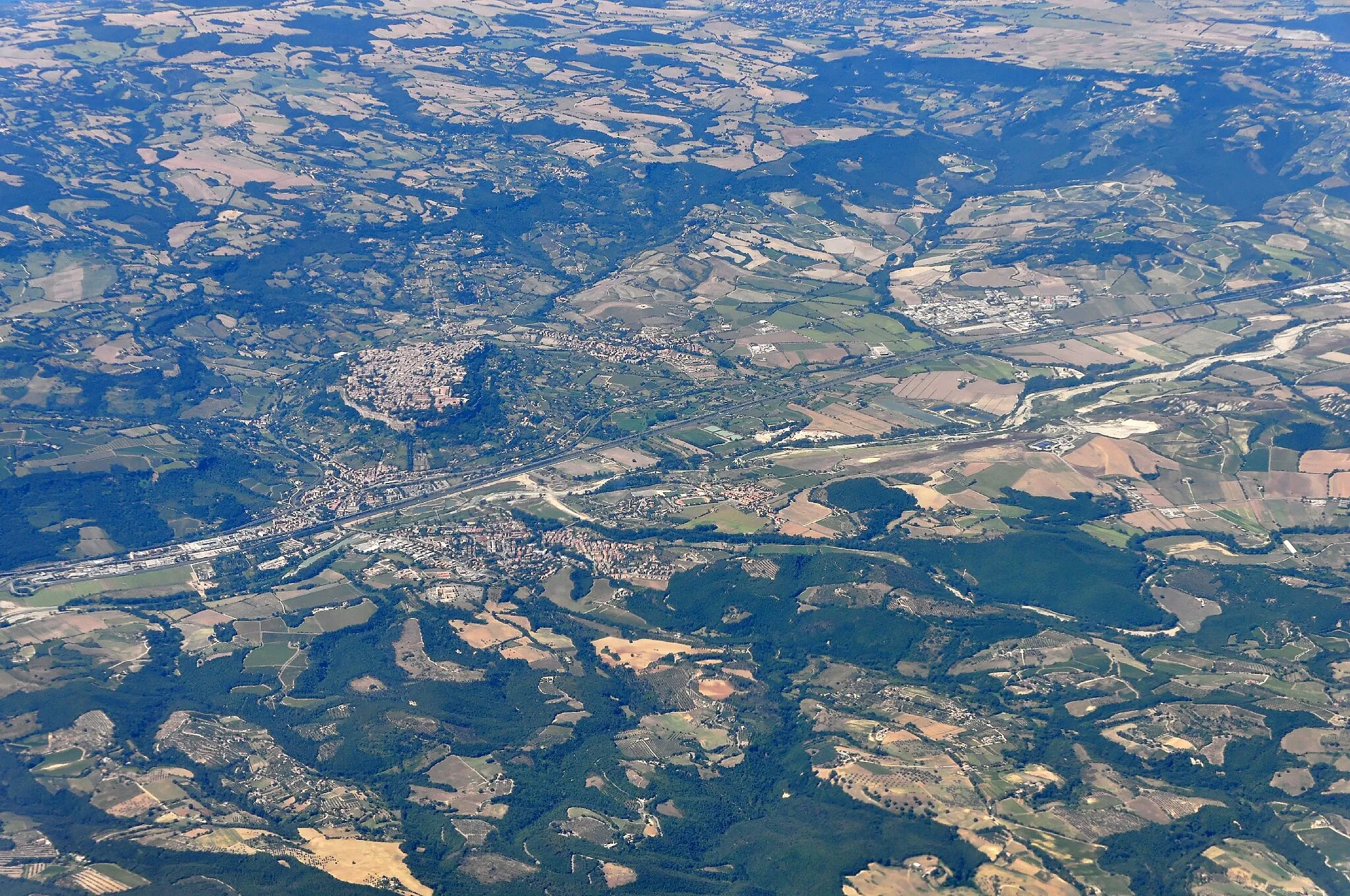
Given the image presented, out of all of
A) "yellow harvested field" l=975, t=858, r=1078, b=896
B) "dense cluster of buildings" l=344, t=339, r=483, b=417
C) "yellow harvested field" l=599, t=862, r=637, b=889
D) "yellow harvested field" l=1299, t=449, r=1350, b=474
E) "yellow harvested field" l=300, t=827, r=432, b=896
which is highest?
"yellow harvested field" l=1299, t=449, r=1350, b=474

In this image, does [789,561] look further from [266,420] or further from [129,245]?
[129,245]

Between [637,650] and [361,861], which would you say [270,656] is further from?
[637,650]

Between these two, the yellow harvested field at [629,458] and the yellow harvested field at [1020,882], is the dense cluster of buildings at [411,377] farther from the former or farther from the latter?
the yellow harvested field at [1020,882]

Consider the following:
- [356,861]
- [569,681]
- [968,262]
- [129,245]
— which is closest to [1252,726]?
[569,681]

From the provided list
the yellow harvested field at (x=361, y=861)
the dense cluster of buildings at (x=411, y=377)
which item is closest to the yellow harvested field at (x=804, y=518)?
the dense cluster of buildings at (x=411, y=377)

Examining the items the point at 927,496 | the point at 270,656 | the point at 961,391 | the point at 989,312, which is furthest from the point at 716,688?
the point at 989,312

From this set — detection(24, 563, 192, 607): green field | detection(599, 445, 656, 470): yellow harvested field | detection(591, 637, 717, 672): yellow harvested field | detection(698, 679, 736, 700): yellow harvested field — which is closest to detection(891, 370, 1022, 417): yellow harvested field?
detection(599, 445, 656, 470): yellow harvested field

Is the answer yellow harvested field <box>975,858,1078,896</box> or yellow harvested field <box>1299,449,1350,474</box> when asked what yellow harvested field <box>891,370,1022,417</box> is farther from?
yellow harvested field <box>975,858,1078,896</box>
